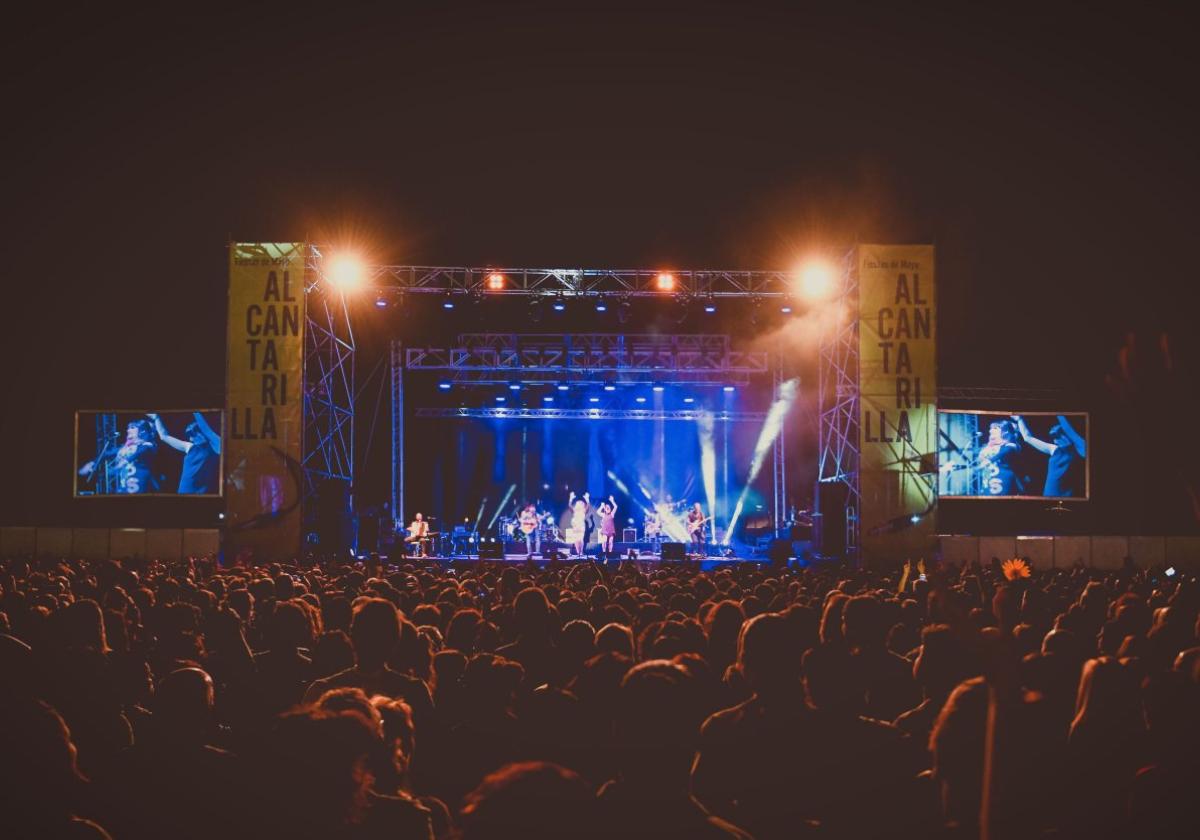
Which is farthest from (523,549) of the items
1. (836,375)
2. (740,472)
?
(836,375)

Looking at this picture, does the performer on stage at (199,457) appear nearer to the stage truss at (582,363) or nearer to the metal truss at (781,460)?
the stage truss at (582,363)

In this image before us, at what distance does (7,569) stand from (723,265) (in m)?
14.3

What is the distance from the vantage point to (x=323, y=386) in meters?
21.6

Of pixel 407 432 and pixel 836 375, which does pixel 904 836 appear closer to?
pixel 836 375

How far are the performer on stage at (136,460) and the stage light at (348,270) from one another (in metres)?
6.05

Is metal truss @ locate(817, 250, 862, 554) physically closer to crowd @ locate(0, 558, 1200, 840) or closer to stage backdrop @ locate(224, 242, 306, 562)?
stage backdrop @ locate(224, 242, 306, 562)

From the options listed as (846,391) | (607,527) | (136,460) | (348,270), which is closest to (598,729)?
(348,270)

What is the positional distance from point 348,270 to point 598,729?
17.2 meters

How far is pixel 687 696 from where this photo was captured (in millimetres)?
3822

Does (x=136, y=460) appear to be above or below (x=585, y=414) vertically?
below

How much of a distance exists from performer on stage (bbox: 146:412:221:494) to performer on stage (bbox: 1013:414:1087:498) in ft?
61.6

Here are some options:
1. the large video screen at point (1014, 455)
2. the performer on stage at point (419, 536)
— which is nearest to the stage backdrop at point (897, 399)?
the large video screen at point (1014, 455)

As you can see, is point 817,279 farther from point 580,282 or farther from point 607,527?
point 607,527

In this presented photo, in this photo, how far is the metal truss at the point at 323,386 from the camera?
67.2 ft
